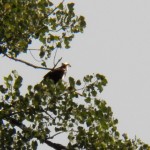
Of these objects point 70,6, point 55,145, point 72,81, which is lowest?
point 55,145

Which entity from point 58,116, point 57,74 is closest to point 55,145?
point 58,116

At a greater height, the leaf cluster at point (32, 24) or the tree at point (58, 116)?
the leaf cluster at point (32, 24)

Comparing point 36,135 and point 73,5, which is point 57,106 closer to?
point 36,135

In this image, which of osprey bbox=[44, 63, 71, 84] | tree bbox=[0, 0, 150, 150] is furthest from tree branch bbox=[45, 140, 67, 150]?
osprey bbox=[44, 63, 71, 84]

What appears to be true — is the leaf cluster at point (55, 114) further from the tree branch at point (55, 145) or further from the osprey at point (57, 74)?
the osprey at point (57, 74)

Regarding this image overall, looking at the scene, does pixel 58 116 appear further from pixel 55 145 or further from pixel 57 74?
pixel 57 74

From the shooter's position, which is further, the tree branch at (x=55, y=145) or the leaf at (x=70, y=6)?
the leaf at (x=70, y=6)

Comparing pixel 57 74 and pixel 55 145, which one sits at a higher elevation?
pixel 57 74

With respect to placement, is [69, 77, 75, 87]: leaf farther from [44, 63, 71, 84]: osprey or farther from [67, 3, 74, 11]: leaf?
[44, 63, 71, 84]: osprey

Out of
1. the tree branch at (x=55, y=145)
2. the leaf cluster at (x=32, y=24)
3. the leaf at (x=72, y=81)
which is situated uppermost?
the leaf cluster at (x=32, y=24)

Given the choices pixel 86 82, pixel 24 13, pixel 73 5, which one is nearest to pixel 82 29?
pixel 73 5

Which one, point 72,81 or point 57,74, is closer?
point 72,81

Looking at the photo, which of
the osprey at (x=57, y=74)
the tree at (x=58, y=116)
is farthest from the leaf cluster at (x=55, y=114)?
the osprey at (x=57, y=74)

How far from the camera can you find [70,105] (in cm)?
911
